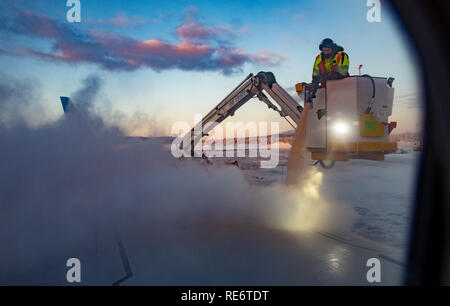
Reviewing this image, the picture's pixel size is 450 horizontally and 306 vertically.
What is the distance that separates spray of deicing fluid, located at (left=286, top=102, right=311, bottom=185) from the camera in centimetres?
557

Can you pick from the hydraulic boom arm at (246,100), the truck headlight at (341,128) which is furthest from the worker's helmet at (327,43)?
the truck headlight at (341,128)

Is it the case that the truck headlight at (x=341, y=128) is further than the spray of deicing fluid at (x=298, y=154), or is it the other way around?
the spray of deicing fluid at (x=298, y=154)

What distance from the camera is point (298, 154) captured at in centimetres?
568

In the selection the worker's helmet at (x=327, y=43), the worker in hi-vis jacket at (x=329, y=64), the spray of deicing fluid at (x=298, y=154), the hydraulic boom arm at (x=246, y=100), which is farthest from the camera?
the hydraulic boom arm at (x=246, y=100)

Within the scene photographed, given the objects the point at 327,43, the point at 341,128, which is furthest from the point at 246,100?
the point at 341,128

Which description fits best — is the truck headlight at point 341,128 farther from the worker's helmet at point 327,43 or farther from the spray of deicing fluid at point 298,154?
the worker's helmet at point 327,43

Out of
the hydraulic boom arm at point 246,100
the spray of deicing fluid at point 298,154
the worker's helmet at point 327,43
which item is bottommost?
the spray of deicing fluid at point 298,154

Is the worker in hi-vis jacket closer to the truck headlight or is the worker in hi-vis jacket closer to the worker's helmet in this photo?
the worker's helmet

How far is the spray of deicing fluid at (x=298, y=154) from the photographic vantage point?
557cm

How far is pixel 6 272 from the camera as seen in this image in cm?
366

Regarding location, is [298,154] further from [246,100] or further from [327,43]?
[246,100]

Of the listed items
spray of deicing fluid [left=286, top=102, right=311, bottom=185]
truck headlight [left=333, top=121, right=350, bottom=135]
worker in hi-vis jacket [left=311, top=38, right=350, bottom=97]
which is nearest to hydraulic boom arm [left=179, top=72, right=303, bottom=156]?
spray of deicing fluid [left=286, top=102, right=311, bottom=185]
